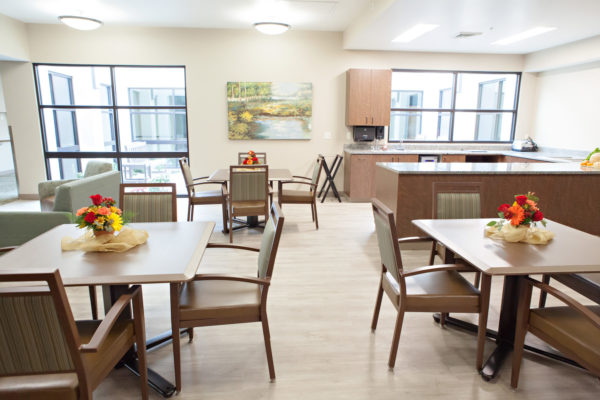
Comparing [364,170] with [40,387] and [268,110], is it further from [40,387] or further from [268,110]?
[40,387]

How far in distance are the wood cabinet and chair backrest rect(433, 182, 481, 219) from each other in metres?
3.43

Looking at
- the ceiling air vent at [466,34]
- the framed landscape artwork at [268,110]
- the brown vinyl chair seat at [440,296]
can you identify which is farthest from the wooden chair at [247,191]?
the ceiling air vent at [466,34]

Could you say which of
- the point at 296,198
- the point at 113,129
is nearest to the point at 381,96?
the point at 296,198

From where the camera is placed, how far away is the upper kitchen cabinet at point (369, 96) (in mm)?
6137

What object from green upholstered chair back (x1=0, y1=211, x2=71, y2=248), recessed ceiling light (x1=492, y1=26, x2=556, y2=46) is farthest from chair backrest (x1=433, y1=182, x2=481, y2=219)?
recessed ceiling light (x1=492, y1=26, x2=556, y2=46)

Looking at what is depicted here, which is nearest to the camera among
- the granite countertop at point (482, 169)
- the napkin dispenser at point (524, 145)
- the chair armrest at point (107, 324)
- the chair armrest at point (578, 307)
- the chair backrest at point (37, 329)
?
the chair backrest at point (37, 329)

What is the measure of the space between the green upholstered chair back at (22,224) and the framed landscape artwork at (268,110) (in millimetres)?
3548

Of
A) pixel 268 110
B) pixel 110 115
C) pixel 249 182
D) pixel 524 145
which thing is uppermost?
pixel 268 110

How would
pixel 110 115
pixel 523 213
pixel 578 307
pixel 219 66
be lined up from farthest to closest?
1. pixel 110 115
2. pixel 219 66
3. pixel 523 213
4. pixel 578 307

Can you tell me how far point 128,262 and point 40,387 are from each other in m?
0.61

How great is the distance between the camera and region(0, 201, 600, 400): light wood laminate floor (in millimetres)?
1889

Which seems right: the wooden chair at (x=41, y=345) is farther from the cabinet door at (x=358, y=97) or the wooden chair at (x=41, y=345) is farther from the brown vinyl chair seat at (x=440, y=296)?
the cabinet door at (x=358, y=97)

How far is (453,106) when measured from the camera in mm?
6762

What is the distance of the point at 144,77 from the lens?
6.28 meters
